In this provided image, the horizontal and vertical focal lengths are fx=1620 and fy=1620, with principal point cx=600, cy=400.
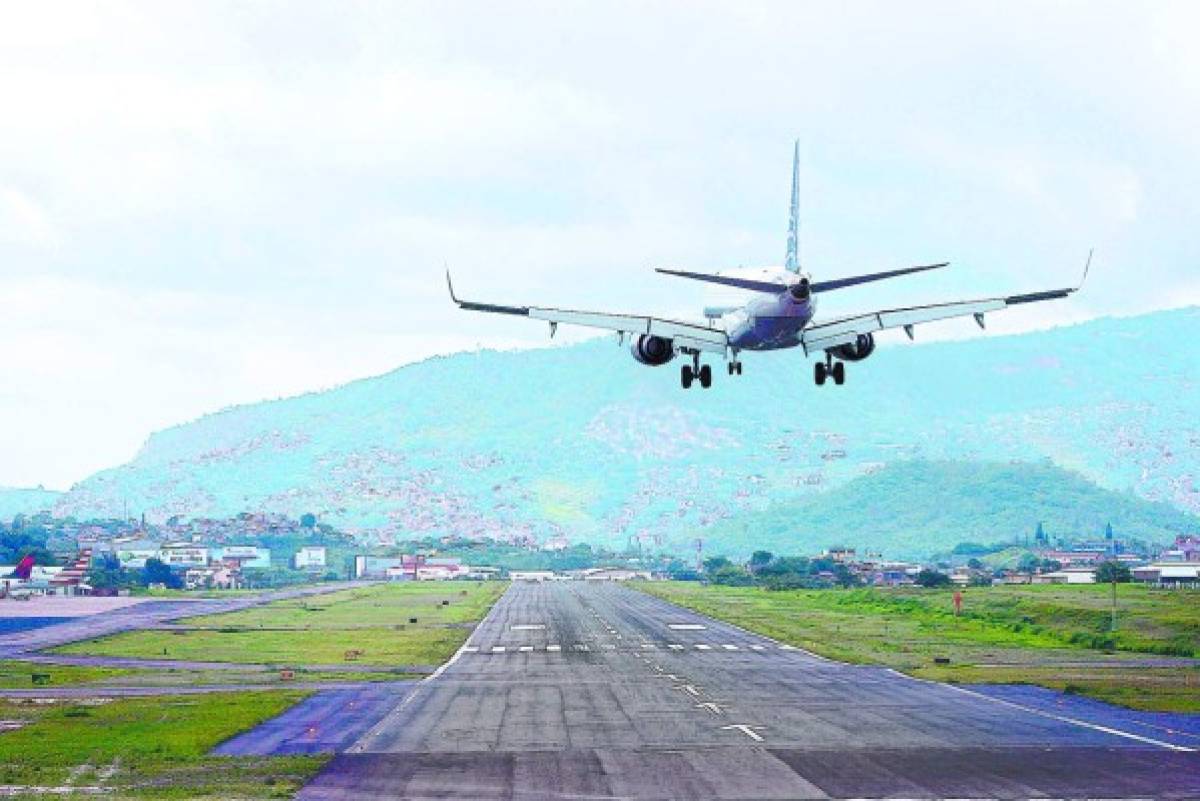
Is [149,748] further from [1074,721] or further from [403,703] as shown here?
[1074,721]

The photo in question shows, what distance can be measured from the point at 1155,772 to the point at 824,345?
21.7 meters

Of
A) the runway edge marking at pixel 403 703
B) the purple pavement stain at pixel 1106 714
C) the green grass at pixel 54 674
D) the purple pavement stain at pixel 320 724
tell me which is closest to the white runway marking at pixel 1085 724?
the purple pavement stain at pixel 1106 714

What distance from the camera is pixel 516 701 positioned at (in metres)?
90.5

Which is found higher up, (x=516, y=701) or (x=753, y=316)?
(x=753, y=316)

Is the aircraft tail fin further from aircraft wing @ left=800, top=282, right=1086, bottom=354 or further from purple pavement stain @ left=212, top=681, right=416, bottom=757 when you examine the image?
purple pavement stain @ left=212, top=681, right=416, bottom=757

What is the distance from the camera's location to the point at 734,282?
6525cm

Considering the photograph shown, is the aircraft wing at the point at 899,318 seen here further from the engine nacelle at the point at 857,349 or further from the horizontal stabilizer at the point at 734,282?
the horizontal stabilizer at the point at 734,282

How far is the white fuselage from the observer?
2635 inches

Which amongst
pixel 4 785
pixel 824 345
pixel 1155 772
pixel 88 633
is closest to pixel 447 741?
pixel 4 785

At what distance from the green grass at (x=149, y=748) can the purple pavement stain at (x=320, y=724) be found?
1.14 m

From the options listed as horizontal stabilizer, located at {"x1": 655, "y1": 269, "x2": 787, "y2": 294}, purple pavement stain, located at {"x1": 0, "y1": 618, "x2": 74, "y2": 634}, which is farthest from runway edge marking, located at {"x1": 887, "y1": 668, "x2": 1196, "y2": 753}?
purple pavement stain, located at {"x1": 0, "y1": 618, "x2": 74, "y2": 634}

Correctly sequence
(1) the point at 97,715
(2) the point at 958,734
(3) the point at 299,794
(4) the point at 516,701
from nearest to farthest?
1. (3) the point at 299,794
2. (2) the point at 958,734
3. (1) the point at 97,715
4. (4) the point at 516,701

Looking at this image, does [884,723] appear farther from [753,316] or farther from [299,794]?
[299,794]

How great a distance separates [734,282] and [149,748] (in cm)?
3262
